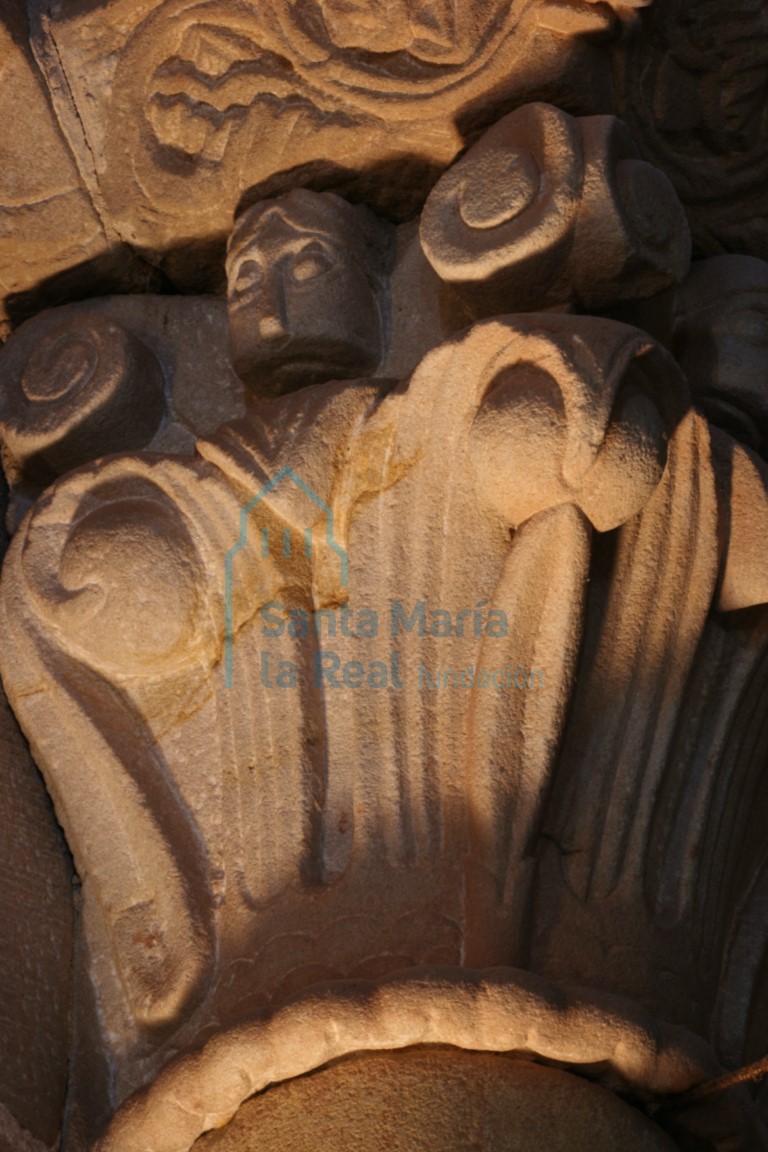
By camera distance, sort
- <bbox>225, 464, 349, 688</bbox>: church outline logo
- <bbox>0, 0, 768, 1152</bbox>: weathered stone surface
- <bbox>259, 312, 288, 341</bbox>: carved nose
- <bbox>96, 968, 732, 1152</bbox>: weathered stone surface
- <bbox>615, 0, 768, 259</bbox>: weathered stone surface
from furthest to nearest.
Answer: <bbox>615, 0, 768, 259</bbox>: weathered stone surface < <bbox>259, 312, 288, 341</bbox>: carved nose < <bbox>225, 464, 349, 688</bbox>: church outline logo < <bbox>0, 0, 768, 1152</bbox>: weathered stone surface < <bbox>96, 968, 732, 1152</bbox>: weathered stone surface

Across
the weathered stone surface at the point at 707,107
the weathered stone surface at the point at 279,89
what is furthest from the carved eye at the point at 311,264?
the weathered stone surface at the point at 707,107

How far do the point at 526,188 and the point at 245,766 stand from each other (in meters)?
0.93

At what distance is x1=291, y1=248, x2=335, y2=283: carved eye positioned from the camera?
Result: 8.54ft

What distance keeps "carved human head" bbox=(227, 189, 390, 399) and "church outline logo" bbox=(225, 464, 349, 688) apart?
278 millimetres

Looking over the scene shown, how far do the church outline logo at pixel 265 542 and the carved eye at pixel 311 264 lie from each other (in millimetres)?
366

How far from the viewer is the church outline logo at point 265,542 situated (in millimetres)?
2408

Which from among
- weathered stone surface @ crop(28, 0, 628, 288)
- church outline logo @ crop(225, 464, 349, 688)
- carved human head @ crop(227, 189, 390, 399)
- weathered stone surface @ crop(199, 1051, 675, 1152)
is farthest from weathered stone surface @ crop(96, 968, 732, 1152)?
weathered stone surface @ crop(28, 0, 628, 288)

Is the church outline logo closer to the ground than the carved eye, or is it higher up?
closer to the ground

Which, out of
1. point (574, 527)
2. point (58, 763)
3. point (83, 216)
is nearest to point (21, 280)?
point (83, 216)

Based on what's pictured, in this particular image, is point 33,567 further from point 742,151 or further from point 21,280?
point 742,151

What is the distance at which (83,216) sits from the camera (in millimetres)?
2855

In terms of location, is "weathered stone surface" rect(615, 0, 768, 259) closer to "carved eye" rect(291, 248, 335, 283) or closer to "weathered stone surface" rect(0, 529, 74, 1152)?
"carved eye" rect(291, 248, 335, 283)

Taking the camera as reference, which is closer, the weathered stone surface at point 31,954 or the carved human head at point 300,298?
the weathered stone surface at point 31,954

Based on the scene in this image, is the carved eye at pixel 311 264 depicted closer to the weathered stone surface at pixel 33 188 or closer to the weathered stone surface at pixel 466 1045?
the weathered stone surface at pixel 33 188
